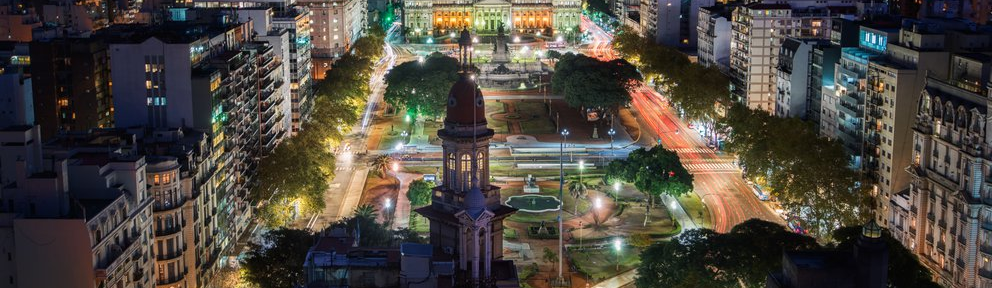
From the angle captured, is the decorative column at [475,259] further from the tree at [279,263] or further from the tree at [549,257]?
the tree at [549,257]

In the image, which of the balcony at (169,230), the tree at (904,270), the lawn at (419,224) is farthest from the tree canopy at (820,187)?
the balcony at (169,230)

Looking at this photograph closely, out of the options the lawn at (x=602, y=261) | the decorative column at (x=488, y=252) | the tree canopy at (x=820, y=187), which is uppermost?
the decorative column at (x=488, y=252)

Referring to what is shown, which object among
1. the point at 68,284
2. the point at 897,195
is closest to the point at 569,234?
the point at 897,195

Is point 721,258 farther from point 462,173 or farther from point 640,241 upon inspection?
point 640,241

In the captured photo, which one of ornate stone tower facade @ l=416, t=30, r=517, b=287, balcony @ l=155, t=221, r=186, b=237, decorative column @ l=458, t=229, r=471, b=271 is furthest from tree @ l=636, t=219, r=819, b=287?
A: balcony @ l=155, t=221, r=186, b=237

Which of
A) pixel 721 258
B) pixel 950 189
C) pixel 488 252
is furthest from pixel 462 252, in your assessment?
pixel 950 189

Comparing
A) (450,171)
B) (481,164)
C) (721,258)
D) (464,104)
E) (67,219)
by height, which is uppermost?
(464,104)
